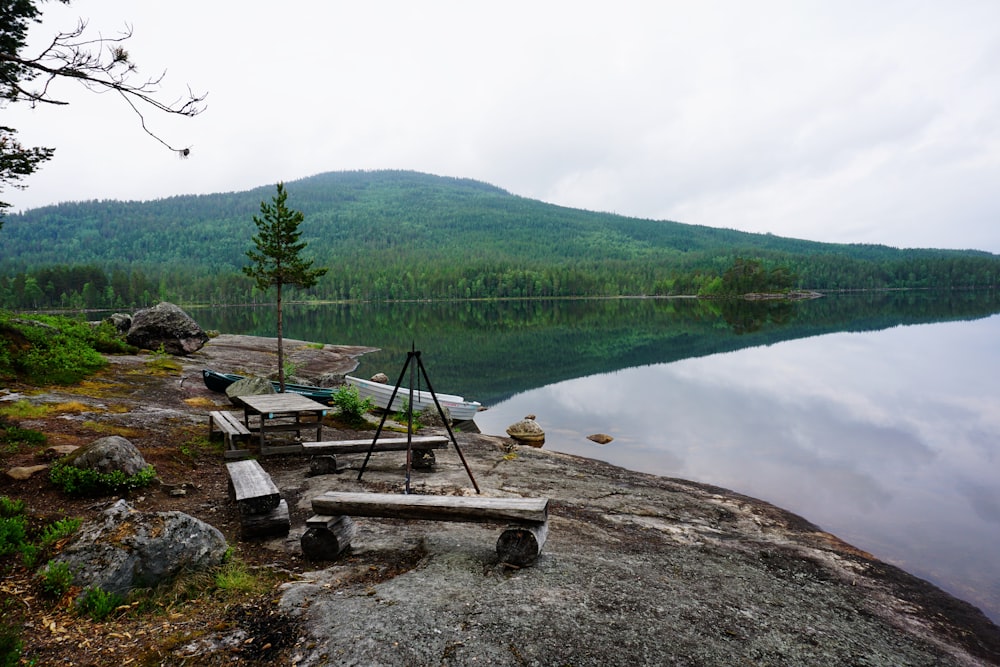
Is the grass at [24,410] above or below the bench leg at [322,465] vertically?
above

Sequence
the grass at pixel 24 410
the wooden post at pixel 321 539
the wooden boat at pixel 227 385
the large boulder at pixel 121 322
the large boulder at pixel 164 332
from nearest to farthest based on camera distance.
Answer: the wooden post at pixel 321 539
the grass at pixel 24 410
the wooden boat at pixel 227 385
the large boulder at pixel 164 332
the large boulder at pixel 121 322

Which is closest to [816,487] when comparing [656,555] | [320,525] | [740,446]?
[740,446]

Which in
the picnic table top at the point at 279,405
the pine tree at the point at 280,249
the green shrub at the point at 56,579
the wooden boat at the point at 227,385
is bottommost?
the wooden boat at the point at 227,385

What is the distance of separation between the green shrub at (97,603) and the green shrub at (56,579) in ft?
0.80

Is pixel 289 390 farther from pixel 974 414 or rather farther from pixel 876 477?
pixel 974 414

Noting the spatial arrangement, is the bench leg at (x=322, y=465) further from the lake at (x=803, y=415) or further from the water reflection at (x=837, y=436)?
the water reflection at (x=837, y=436)

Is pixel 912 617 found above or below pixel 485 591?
below

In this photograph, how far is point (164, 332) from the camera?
30984mm

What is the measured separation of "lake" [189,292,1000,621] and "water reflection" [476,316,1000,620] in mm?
73

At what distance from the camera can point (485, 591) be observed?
6242 mm

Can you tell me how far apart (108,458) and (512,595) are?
7.42 meters

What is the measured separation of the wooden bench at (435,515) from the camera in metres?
6.93

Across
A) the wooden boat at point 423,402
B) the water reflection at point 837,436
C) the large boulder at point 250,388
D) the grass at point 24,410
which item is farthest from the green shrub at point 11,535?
the water reflection at point 837,436

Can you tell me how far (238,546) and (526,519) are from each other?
4210 mm
